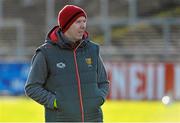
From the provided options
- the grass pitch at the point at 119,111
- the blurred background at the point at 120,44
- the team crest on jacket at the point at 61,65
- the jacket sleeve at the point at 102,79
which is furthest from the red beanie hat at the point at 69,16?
the blurred background at the point at 120,44

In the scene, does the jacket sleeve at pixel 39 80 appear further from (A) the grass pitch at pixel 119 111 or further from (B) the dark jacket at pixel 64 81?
(A) the grass pitch at pixel 119 111

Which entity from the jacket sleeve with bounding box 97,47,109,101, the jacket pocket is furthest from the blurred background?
the jacket pocket

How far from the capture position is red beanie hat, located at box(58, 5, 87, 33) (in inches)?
273

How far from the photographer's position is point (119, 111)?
1964 cm

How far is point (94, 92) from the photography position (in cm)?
698

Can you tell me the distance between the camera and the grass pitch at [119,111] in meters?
17.1

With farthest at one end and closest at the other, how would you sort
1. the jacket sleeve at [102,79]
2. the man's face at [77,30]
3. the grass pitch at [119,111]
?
the grass pitch at [119,111] < the jacket sleeve at [102,79] < the man's face at [77,30]

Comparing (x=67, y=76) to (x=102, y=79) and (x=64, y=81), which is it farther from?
(x=102, y=79)

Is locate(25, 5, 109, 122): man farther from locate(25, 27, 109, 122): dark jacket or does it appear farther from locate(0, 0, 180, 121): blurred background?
locate(0, 0, 180, 121): blurred background

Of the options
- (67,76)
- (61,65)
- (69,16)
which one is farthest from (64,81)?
(69,16)

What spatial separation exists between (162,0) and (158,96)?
357 inches

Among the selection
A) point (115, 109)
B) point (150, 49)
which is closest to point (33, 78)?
point (115, 109)

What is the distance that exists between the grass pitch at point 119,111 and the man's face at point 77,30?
372 inches

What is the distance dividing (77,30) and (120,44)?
22.8 meters
